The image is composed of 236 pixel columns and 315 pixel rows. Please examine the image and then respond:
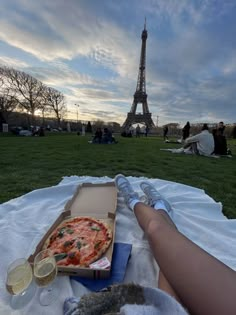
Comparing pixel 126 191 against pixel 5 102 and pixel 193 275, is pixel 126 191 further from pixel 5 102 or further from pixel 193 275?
pixel 5 102

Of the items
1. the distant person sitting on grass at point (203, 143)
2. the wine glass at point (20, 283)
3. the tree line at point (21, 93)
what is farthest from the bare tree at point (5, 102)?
the wine glass at point (20, 283)

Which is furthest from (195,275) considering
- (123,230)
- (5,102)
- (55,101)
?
(55,101)

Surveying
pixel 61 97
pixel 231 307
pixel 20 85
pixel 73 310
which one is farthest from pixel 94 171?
pixel 61 97

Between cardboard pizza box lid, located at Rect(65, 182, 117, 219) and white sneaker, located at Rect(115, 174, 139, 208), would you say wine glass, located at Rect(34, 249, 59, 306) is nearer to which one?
cardboard pizza box lid, located at Rect(65, 182, 117, 219)

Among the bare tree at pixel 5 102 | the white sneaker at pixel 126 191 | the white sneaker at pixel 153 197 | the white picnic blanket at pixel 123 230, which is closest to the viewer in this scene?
the white picnic blanket at pixel 123 230

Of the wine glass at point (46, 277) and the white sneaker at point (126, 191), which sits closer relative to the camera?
the wine glass at point (46, 277)

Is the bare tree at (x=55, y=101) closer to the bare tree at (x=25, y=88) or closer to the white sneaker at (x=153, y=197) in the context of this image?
the bare tree at (x=25, y=88)
